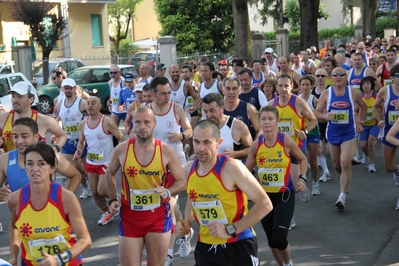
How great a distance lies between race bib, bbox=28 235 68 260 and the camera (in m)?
4.64

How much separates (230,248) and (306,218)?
428 centimetres

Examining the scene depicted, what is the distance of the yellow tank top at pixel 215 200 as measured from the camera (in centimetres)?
490

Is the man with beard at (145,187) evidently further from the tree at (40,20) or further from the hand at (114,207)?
the tree at (40,20)

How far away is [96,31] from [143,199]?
117ft

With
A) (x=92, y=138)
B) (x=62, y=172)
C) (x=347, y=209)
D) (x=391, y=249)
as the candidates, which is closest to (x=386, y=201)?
(x=347, y=209)

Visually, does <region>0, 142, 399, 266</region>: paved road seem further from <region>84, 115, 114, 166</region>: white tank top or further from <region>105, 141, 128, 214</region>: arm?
<region>105, 141, 128, 214</region>: arm

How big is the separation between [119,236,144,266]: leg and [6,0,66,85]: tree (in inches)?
974

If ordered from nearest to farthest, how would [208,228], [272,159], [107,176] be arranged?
[208,228] → [107,176] → [272,159]

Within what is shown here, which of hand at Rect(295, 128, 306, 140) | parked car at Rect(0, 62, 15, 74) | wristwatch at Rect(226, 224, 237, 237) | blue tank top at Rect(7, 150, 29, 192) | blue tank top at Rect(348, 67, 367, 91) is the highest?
parked car at Rect(0, 62, 15, 74)

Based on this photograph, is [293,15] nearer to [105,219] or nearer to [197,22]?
[197,22]

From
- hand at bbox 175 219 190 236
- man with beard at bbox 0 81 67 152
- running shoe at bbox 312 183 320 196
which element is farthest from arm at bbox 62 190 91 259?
running shoe at bbox 312 183 320 196

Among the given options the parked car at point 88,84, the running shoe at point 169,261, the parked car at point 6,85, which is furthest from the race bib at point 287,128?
the parked car at point 88,84

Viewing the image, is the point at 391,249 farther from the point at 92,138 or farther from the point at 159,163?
the point at 92,138

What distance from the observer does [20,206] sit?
474 centimetres
